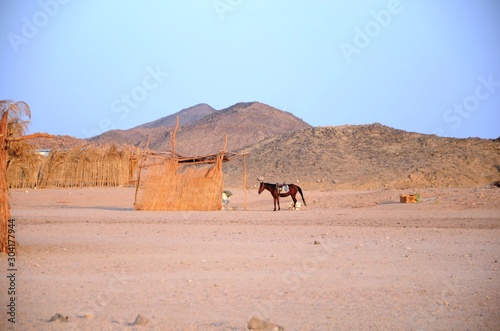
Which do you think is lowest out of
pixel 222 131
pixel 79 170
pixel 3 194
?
pixel 3 194

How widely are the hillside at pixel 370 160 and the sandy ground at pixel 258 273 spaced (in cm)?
1890

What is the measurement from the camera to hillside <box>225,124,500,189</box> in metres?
38.5

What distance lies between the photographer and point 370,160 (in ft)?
144

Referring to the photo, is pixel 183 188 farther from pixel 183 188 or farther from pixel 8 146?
pixel 8 146

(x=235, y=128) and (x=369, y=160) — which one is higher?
(x=235, y=128)

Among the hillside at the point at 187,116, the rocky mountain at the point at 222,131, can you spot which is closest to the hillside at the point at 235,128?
the rocky mountain at the point at 222,131

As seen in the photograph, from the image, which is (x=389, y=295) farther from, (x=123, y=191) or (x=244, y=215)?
(x=123, y=191)

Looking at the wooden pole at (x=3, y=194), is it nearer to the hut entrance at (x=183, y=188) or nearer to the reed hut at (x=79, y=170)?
the hut entrance at (x=183, y=188)

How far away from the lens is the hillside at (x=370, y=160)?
38531 millimetres

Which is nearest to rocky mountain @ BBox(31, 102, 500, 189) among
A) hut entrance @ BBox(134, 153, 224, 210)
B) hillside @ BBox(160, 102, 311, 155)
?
hut entrance @ BBox(134, 153, 224, 210)

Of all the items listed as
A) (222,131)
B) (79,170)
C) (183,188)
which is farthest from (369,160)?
(222,131)

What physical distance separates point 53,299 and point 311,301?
9.97 ft

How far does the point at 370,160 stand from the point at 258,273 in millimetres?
34487

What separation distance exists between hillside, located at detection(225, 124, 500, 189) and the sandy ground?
1890 centimetres
